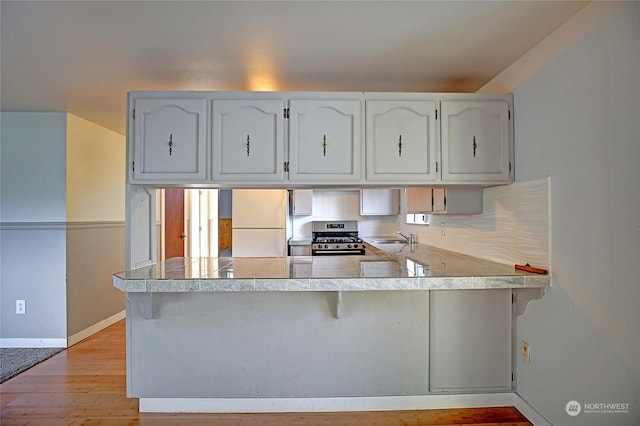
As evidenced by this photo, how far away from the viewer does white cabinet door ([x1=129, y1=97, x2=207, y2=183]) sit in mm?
2234

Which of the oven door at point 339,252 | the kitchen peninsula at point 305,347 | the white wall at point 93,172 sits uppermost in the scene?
the white wall at point 93,172

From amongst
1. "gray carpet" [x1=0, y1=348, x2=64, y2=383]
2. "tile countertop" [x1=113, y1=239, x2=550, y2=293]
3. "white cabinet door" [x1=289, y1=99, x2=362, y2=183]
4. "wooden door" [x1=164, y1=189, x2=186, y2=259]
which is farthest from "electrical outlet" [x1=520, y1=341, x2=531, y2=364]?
"wooden door" [x1=164, y1=189, x2=186, y2=259]

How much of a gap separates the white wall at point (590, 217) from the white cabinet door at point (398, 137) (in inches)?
23.0

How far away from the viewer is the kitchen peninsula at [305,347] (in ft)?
7.45

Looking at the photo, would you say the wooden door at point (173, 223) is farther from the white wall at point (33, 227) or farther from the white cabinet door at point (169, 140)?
the white cabinet door at point (169, 140)

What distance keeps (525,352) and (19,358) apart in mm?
4105

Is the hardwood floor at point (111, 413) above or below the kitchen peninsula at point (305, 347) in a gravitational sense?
below

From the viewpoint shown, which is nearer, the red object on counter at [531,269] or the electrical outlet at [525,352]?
the red object on counter at [531,269]

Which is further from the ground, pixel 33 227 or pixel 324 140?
pixel 324 140

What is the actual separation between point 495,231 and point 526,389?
40.0 inches

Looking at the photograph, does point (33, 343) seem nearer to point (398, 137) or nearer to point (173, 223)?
point (173, 223)

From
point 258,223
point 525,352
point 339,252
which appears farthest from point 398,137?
point 258,223

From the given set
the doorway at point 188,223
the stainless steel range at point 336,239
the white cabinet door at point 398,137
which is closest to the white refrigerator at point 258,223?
the stainless steel range at point 336,239

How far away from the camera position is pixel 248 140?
2.26 metres
